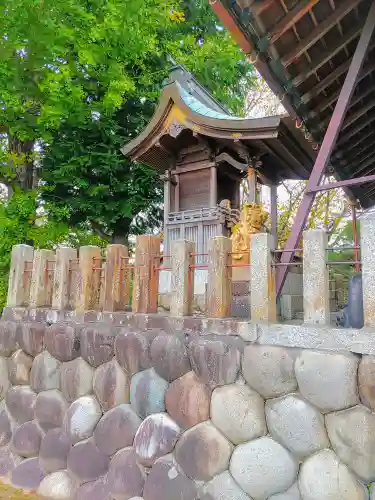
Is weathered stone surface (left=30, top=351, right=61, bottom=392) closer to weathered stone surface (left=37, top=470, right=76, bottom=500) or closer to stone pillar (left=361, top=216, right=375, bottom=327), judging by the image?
weathered stone surface (left=37, top=470, right=76, bottom=500)

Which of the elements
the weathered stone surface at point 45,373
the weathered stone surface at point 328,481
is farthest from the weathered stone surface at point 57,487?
the weathered stone surface at point 328,481

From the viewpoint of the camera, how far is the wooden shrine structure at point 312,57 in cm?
370

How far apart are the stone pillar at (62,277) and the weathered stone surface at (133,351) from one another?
4.71 ft

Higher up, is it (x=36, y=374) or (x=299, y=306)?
(x=299, y=306)

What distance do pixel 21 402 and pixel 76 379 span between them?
1108 millimetres

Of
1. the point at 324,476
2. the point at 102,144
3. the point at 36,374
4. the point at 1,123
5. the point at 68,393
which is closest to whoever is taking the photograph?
the point at 324,476

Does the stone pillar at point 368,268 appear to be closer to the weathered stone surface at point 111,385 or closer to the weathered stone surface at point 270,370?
the weathered stone surface at point 270,370

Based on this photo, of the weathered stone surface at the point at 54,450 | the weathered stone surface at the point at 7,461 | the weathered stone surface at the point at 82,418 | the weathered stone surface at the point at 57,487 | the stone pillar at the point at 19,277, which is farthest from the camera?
the stone pillar at the point at 19,277

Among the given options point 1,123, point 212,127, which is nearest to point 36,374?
point 212,127

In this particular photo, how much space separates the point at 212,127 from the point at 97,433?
5691 mm

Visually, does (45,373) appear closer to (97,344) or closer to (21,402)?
(21,402)

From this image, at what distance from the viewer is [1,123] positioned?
29.7 ft

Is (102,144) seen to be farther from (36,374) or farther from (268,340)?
(268,340)

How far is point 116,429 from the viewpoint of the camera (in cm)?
412
